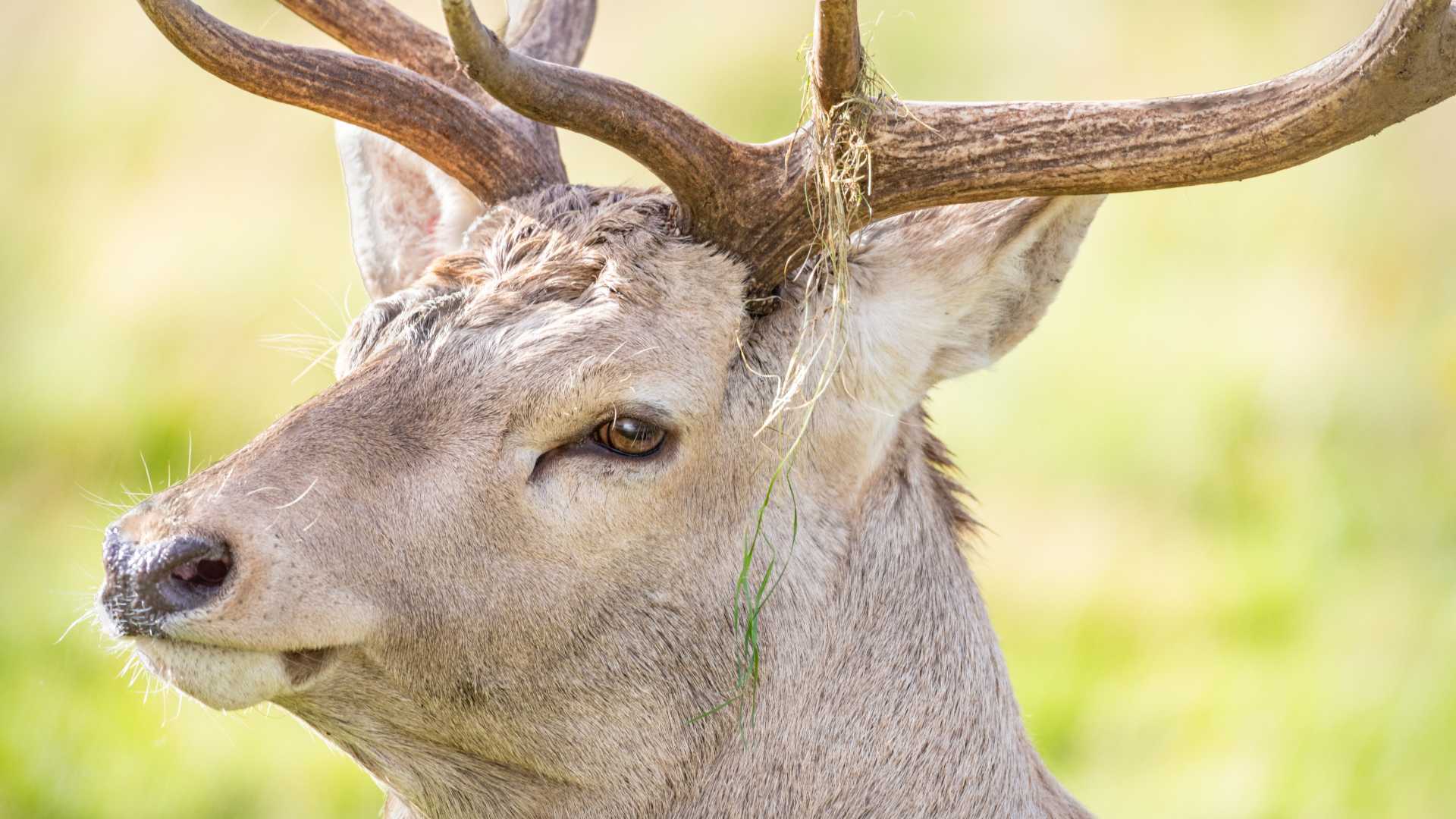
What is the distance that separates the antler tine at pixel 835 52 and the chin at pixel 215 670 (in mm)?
1424

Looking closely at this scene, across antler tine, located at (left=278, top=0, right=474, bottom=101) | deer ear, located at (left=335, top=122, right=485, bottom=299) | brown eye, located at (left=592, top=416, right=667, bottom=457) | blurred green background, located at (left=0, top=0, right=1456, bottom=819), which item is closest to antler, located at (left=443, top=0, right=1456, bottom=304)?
brown eye, located at (left=592, top=416, right=667, bottom=457)

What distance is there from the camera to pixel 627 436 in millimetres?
3002

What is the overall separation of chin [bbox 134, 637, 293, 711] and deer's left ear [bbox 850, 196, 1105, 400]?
4.20 ft

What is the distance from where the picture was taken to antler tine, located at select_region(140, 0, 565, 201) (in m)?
3.21

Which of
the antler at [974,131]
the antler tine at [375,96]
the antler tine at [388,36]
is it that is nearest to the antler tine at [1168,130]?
the antler at [974,131]

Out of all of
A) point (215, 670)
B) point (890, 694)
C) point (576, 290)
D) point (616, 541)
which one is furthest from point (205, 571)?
point (890, 694)

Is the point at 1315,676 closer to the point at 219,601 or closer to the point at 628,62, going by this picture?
the point at 219,601

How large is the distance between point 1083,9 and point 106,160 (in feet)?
21.2

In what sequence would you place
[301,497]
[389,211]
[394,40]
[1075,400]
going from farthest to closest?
[1075,400] < [389,211] < [394,40] < [301,497]

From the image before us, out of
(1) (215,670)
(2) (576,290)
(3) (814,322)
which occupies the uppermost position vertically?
(3) (814,322)

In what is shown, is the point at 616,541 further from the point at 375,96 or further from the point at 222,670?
the point at 375,96

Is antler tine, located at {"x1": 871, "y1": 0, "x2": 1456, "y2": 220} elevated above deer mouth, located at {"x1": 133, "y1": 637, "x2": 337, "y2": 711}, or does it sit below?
above

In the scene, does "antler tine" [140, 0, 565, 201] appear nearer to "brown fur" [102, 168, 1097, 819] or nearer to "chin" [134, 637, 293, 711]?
"brown fur" [102, 168, 1097, 819]

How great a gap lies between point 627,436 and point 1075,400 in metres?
6.38
